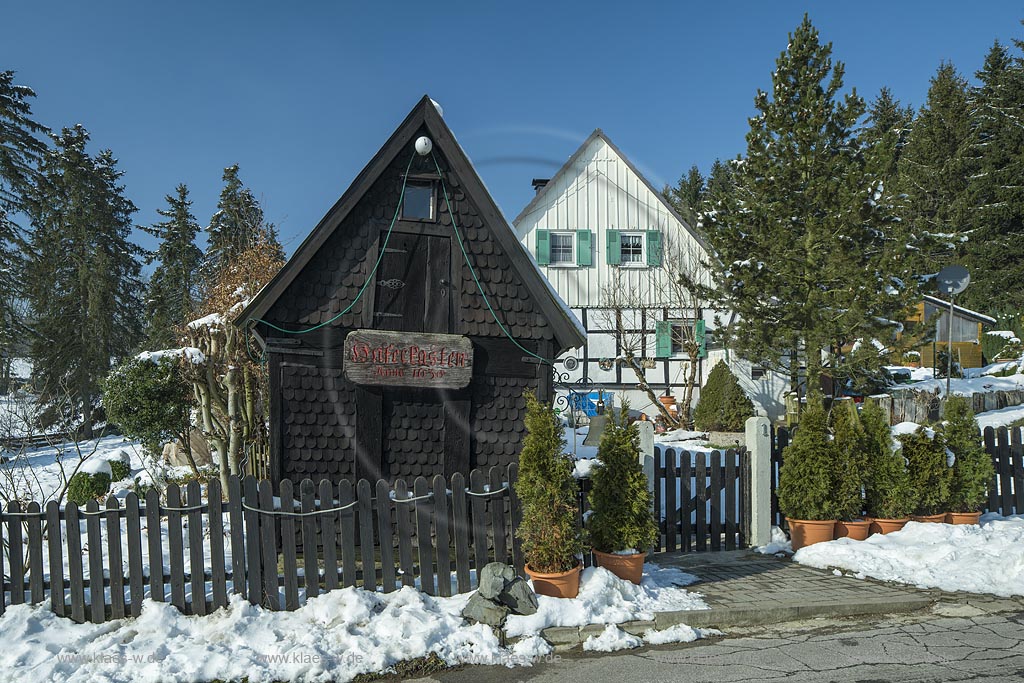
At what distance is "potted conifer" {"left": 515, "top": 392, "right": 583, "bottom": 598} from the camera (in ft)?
22.9

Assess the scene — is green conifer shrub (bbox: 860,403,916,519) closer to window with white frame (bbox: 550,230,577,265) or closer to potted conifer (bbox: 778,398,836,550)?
potted conifer (bbox: 778,398,836,550)

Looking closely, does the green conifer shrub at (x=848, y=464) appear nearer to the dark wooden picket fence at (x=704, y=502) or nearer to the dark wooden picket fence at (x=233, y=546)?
the dark wooden picket fence at (x=704, y=502)

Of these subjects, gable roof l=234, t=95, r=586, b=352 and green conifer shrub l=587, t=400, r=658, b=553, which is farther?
gable roof l=234, t=95, r=586, b=352

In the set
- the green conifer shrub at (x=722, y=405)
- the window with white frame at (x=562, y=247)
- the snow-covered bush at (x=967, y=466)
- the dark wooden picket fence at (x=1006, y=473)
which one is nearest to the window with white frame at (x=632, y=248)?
the window with white frame at (x=562, y=247)

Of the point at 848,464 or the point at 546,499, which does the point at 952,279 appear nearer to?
the point at 848,464

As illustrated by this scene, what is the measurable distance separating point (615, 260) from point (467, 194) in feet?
51.1

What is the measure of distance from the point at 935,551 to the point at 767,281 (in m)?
12.4

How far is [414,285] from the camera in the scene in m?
9.28

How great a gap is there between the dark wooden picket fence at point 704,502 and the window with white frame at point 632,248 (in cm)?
1561

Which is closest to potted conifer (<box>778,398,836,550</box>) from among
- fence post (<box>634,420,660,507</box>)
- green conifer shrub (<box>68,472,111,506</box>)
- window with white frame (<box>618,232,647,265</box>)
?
fence post (<box>634,420,660,507</box>)

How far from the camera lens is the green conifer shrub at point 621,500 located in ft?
24.1

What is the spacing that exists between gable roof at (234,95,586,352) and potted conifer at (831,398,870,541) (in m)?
3.43

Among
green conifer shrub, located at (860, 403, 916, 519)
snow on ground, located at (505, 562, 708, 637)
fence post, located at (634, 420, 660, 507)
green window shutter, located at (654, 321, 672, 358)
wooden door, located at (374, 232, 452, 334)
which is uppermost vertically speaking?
wooden door, located at (374, 232, 452, 334)

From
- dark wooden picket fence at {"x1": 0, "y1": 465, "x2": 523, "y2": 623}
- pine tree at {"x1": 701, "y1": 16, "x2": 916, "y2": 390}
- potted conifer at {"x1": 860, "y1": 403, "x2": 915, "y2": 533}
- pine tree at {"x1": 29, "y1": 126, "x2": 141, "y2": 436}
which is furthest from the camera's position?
pine tree at {"x1": 29, "y1": 126, "x2": 141, "y2": 436}
